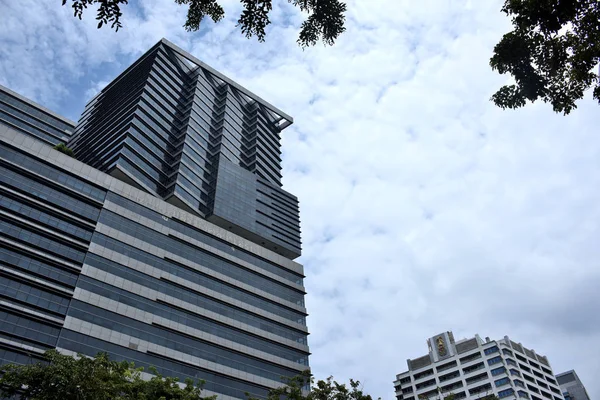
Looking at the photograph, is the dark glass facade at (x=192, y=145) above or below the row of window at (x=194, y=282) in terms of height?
above

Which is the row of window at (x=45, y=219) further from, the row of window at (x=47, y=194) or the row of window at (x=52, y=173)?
the row of window at (x=52, y=173)

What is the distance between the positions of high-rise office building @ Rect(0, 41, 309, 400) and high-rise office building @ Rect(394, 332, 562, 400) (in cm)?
3935

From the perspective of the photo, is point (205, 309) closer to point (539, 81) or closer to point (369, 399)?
point (369, 399)

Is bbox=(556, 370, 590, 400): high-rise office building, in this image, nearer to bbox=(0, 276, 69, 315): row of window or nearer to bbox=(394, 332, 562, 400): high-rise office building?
bbox=(394, 332, 562, 400): high-rise office building

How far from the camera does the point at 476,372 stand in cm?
9562

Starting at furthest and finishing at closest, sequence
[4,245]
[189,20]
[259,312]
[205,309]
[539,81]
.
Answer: [259,312] < [205,309] < [4,245] < [539,81] < [189,20]

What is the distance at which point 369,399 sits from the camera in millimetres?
28672

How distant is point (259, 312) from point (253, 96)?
A: 5926cm

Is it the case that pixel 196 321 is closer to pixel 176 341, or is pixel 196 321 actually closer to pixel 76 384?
pixel 176 341

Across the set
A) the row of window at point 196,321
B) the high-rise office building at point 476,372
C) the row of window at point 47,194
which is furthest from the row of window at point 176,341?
the high-rise office building at point 476,372

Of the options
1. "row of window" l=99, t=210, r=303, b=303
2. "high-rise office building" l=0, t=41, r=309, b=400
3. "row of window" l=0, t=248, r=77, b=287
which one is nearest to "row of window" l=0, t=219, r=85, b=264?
"high-rise office building" l=0, t=41, r=309, b=400

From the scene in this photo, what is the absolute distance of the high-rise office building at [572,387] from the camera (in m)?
123

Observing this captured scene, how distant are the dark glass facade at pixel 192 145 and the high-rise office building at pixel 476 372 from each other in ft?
129

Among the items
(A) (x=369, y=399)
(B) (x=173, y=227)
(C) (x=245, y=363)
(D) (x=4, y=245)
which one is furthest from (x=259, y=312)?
(A) (x=369, y=399)
